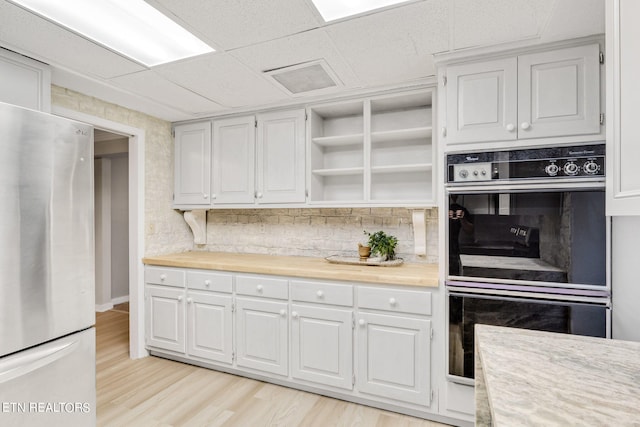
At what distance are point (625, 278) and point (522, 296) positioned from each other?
445 mm

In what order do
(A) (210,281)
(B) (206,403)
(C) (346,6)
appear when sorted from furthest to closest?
(A) (210,281) → (B) (206,403) → (C) (346,6)

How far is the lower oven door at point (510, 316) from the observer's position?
1.67 m

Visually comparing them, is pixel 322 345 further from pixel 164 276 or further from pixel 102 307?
pixel 102 307

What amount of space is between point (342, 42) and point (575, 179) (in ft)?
4.77

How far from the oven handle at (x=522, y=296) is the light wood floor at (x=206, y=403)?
903 millimetres

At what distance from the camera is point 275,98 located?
2.62 meters

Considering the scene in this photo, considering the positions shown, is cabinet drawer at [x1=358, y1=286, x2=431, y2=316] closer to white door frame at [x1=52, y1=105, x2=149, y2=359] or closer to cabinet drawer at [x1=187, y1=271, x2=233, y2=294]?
cabinet drawer at [x1=187, y1=271, x2=233, y2=294]

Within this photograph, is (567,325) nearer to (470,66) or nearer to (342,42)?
(470,66)

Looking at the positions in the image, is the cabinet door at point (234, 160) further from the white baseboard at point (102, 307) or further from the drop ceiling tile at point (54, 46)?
the white baseboard at point (102, 307)

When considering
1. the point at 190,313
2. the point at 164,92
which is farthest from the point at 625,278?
the point at 164,92

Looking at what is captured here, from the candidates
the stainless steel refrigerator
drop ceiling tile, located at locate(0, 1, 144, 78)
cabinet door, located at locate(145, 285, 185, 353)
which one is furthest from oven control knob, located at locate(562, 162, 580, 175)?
cabinet door, located at locate(145, 285, 185, 353)

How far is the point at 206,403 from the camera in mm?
2238

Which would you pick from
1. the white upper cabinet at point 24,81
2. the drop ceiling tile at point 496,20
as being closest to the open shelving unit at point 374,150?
the drop ceiling tile at point 496,20

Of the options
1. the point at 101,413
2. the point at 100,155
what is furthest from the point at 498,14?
the point at 100,155
